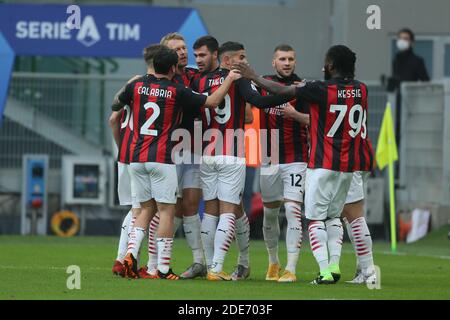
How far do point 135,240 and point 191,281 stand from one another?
672 millimetres

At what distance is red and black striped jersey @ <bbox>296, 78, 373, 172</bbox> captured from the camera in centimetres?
1255

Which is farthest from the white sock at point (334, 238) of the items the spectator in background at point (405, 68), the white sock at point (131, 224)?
the spectator in background at point (405, 68)

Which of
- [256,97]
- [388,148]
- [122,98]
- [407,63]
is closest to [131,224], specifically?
[122,98]

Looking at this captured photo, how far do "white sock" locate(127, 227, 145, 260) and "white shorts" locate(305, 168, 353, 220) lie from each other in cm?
159

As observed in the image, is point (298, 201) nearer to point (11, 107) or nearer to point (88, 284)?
point (88, 284)

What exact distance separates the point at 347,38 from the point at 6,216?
806cm

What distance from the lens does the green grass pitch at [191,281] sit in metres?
11.4

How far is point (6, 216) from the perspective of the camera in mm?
24188

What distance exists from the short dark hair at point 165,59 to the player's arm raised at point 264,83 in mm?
624

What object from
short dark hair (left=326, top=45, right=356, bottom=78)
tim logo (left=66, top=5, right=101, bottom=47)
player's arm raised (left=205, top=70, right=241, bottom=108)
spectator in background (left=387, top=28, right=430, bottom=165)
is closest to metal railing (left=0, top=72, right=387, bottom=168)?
spectator in background (left=387, top=28, right=430, bottom=165)

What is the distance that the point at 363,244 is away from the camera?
513 inches

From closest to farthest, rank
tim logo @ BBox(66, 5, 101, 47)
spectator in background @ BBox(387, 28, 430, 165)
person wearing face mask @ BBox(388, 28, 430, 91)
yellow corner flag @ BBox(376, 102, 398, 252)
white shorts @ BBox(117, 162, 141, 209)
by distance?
white shorts @ BBox(117, 162, 141, 209) < yellow corner flag @ BBox(376, 102, 398, 252) < tim logo @ BBox(66, 5, 101, 47) < spectator in background @ BBox(387, 28, 430, 165) < person wearing face mask @ BBox(388, 28, 430, 91)

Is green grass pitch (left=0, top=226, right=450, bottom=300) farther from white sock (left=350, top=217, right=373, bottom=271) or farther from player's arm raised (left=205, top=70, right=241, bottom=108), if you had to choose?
player's arm raised (left=205, top=70, right=241, bottom=108)
